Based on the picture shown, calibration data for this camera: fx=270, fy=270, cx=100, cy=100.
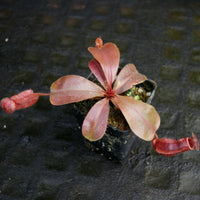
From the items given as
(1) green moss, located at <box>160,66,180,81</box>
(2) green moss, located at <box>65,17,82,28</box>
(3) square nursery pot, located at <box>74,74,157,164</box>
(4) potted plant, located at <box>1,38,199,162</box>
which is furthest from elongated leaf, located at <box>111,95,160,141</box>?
(2) green moss, located at <box>65,17,82,28</box>

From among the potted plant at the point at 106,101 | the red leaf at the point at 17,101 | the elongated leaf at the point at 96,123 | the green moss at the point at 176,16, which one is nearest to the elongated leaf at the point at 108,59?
the potted plant at the point at 106,101

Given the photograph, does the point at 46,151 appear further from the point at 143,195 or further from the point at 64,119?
the point at 143,195

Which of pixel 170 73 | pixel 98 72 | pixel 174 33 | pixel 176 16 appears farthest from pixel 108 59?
pixel 176 16

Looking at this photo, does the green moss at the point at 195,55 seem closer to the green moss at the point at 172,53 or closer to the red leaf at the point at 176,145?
the green moss at the point at 172,53

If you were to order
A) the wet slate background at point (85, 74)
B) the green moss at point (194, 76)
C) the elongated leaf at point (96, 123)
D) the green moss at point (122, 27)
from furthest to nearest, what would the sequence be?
the green moss at point (122, 27) → the green moss at point (194, 76) → the wet slate background at point (85, 74) → the elongated leaf at point (96, 123)

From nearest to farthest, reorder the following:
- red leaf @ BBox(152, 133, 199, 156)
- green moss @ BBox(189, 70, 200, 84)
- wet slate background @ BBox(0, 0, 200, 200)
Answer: red leaf @ BBox(152, 133, 199, 156)
wet slate background @ BBox(0, 0, 200, 200)
green moss @ BBox(189, 70, 200, 84)

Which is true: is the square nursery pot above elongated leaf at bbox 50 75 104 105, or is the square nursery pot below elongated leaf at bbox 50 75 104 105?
below

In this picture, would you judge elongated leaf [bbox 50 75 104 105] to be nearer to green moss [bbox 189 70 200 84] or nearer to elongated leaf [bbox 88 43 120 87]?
elongated leaf [bbox 88 43 120 87]
